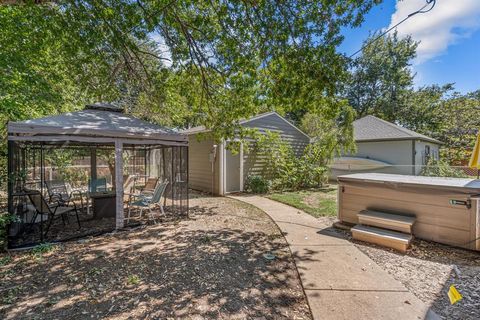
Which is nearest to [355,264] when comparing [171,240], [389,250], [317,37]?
[389,250]

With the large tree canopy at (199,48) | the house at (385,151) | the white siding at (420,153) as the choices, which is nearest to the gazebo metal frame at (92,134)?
the large tree canopy at (199,48)

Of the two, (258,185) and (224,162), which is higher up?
(224,162)

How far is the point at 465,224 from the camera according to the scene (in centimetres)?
403

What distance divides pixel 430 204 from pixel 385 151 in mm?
9304

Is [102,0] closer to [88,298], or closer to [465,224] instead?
[88,298]

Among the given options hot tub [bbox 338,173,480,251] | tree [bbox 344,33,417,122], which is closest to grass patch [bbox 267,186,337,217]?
hot tub [bbox 338,173,480,251]

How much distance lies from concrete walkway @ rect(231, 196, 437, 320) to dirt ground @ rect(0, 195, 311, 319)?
8.2 inches

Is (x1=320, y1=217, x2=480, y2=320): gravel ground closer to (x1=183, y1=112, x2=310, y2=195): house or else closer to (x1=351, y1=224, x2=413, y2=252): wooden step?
(x1=351, y1=224, x2=413, y2=252): wooden step

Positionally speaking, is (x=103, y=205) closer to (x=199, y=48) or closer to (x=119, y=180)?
(x=119, y=180)

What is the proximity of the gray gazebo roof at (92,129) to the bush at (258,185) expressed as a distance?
4.93 meters

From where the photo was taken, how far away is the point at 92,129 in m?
4.79

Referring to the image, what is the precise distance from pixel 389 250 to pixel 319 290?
2055mm

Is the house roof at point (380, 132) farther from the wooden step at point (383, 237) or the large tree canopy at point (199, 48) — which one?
the wooden step at point (383, 237)

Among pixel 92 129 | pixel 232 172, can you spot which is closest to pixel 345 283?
pixel 92 129
